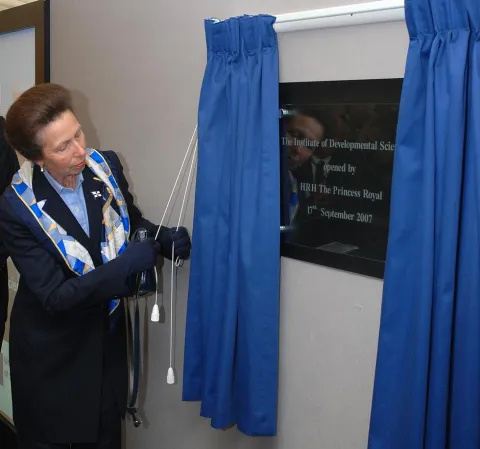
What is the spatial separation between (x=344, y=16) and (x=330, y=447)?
1.07 meters

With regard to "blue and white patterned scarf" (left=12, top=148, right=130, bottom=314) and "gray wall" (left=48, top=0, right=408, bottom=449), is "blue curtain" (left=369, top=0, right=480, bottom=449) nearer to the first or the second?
"gray wall" (left=48, top=0, right=408, bottom=449)

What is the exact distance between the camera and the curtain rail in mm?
1255

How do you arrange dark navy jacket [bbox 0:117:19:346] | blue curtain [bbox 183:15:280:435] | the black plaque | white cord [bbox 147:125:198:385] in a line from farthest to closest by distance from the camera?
dark navy jacket [bbox 0:117:19:346]
white cord [bbox 147:125:198:385]
blue curtain [bbox 183:15:280:435]
the black plaque

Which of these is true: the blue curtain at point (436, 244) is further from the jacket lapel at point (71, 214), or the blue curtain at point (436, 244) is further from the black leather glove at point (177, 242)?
the jacket lapel at point (71, 214)

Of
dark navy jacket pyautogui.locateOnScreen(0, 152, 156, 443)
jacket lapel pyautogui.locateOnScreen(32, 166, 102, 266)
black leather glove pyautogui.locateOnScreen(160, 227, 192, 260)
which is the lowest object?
dark navy jacket pyautogui.locateOnScreen(0, 152, 156, 443)

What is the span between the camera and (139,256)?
5.40 ft

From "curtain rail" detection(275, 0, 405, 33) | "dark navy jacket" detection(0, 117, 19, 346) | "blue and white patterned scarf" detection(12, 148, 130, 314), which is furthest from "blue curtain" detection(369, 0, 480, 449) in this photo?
"dark navy jacket" detection(0, 117, 19, 346)

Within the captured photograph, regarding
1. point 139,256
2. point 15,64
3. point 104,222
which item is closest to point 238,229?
point 139,256

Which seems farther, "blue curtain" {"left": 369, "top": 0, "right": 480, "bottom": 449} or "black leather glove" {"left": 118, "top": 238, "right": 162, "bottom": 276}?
"black leather glove" {"left": 118, "top": 238, "right": 162, "bottom": 276}

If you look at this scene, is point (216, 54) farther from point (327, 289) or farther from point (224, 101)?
point (327, 289)

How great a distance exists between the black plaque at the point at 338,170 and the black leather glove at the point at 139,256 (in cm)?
36

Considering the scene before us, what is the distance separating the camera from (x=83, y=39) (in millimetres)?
2219

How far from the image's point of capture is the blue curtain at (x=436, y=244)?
1133 mm

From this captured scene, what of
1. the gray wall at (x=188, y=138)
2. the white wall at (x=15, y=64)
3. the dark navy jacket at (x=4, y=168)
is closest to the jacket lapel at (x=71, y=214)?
the gray wall at (x=188, y=138)
